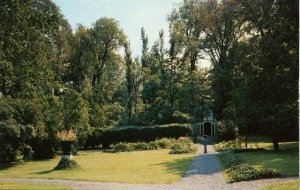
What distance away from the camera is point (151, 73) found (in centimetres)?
5906

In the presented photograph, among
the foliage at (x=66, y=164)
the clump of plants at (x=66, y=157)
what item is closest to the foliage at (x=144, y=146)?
the clump of plants at (x=66, y=157)

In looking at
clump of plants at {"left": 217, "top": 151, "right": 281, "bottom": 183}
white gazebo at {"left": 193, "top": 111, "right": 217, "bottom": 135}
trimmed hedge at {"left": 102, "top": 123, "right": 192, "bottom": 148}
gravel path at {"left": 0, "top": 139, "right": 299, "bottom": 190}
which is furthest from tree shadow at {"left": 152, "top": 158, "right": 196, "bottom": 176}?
white gazebo at {"left": 193, "top": 111, "right": 217, "bottom": 135}

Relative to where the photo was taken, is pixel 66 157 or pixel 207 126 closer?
pixel 66 157

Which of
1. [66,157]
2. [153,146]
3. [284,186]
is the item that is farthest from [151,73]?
[284,186]

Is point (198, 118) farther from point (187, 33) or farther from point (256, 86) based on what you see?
point (256, 86)

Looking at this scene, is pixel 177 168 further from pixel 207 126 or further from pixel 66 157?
pixel 207 126

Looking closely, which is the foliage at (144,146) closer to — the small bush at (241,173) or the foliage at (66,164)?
the foliage at (66,164)

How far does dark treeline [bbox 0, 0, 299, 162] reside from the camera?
744 inches

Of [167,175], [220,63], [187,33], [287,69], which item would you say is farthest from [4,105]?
[187,33]

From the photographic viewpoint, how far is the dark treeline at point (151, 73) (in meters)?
18.9

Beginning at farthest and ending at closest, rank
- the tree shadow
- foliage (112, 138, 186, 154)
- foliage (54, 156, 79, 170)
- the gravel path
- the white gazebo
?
the white gazebo
foliage (112, 138, 186, 154)
foliage (54, 156, 79, 170)
the tree shadow
the gravel path

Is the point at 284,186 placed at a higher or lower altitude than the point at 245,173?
lower

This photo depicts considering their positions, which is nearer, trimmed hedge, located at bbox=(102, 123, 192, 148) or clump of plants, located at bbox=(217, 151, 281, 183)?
clump of plants, located at bbox=(217, 151, 281, 183)

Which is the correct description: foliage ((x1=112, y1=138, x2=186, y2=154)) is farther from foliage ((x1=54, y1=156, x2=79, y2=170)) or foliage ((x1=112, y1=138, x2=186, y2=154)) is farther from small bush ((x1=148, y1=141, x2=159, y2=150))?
foliage ((x1=54, y1=156, x2=79, y2=170))
